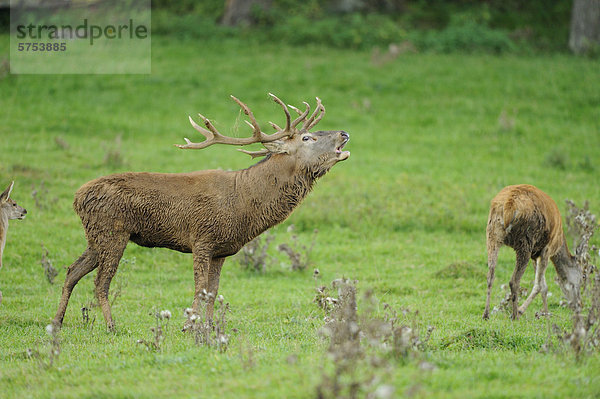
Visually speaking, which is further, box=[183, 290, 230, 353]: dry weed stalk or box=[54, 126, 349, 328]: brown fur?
box=[54, 126, 349, 328]: brown fur

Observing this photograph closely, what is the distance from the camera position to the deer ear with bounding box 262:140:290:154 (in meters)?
8.80

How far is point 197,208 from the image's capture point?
27.7 ft

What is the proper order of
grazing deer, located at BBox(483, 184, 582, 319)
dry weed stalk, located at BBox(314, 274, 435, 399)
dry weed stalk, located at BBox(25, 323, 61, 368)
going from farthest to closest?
grazing deer, located at BBox(483, 184, 582, 319), dry weed stalk, located at BBox(25, 323, 61, 368), dry weed stalk, located at BBox(314, 274, 435, 399)

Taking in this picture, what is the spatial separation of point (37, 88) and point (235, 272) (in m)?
11.8

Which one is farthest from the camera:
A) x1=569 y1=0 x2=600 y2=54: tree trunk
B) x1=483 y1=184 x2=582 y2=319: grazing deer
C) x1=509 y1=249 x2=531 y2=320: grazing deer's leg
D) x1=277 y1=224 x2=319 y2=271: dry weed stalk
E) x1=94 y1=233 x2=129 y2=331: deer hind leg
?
x1=569 y1=0 x2=600 y2=54: tree trunk

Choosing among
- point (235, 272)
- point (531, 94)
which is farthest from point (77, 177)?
point (531, 94)

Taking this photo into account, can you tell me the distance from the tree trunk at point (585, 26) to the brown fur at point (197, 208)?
18399 millimetres

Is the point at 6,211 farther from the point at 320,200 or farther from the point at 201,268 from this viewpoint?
the point at 320,200

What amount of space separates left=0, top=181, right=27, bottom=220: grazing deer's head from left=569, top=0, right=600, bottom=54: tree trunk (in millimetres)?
19718

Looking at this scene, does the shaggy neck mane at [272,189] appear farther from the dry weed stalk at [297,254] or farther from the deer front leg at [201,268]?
the dry weed stalk at [297,254]

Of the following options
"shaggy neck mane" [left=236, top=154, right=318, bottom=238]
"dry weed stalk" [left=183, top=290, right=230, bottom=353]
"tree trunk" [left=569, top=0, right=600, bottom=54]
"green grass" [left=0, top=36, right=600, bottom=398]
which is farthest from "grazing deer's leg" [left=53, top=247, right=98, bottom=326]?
"tree trunk" [left=569, top=0, right=600, bottom=54]

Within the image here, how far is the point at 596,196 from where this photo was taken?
1466cm

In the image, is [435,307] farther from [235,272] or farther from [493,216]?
[235,272]

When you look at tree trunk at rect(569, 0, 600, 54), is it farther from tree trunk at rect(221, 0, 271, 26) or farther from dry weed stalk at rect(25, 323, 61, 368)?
dry weed stalk at rect(25, 323, 61, 368)
